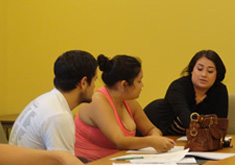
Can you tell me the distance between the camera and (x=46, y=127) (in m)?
1.79

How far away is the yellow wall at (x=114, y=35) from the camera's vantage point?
3.89 m

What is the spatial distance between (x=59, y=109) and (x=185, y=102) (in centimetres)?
131

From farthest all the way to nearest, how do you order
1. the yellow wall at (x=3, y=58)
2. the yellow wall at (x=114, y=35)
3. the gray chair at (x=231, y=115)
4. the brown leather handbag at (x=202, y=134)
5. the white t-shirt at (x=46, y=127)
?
the yellow wall at (x=3, y=58), the yellow wall at (x=114, y=35), the gray chair at (x=231, y=115), the brown leather handbag at (x=202, y=134), the white t-shirt at (x=46, y=127)

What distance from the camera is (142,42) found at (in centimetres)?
412

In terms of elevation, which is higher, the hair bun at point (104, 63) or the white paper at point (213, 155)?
the hair bun at point (104, 63)

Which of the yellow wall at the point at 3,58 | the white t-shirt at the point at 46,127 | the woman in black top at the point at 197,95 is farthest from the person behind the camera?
the yellow wall at the point at 3,58

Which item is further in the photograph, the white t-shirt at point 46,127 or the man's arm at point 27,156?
the white t-shirt at point 46,127

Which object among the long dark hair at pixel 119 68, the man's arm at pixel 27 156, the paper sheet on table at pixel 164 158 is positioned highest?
the long dark hair at pixel 119 68

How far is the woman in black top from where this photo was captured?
2971 millimetres

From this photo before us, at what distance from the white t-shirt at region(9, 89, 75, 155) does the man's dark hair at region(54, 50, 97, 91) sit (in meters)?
0.13

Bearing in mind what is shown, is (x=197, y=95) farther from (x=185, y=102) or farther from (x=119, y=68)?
(x=119, y=68)

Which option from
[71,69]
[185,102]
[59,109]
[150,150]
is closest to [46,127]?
[59,109]

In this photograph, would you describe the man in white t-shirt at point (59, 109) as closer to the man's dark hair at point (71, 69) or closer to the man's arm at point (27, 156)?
the man's dark hair at point (71, 69)

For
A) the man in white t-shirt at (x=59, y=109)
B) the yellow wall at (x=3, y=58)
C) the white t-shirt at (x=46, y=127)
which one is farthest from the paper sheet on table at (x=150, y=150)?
the yellow wall at (x=3, y=58)
